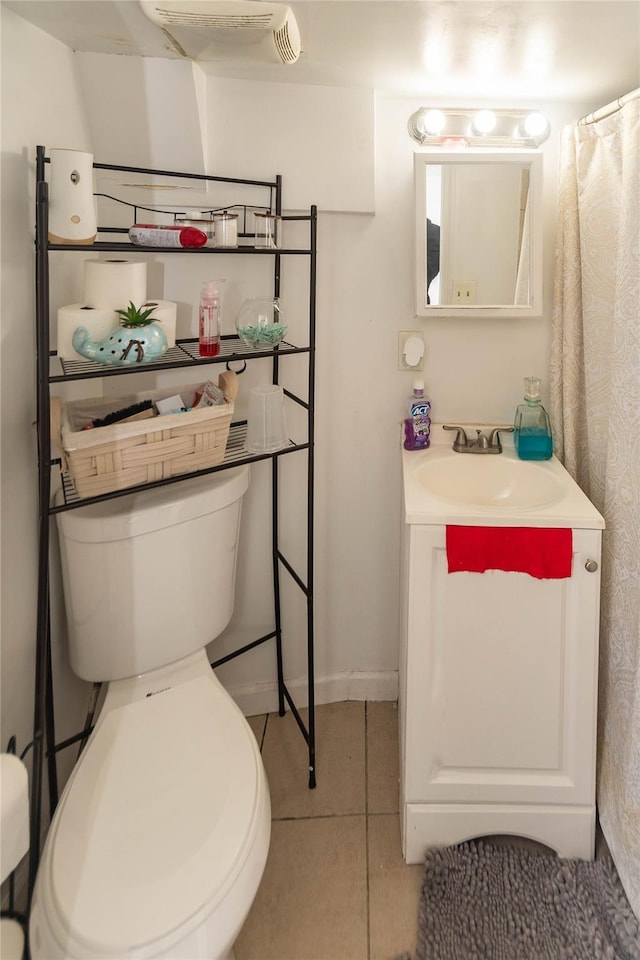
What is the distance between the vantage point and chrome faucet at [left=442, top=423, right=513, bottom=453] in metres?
1.74

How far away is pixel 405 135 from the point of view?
1.66 meters

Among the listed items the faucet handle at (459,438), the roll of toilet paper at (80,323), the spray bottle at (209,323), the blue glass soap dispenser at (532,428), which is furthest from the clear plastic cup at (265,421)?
the blue glass soap dispenser at (532,428)

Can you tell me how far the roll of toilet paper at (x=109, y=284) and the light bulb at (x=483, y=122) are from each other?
0.99 metres

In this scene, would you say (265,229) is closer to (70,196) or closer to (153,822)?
(70,196)

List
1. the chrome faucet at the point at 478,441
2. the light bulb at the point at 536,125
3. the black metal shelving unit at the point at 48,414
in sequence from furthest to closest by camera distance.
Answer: the chrome faucet at the point at 478,441 → the light bulb at the point at 536,125 → the black metal shelving unit at the point at 48,414

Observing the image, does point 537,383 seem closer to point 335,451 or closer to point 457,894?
point 335,451

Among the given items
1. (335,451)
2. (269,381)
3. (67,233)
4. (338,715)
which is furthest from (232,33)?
(338,715)

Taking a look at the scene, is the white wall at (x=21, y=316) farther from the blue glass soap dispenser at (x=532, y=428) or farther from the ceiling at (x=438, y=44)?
the blue glass soap dispenser at (x=532, y=428)

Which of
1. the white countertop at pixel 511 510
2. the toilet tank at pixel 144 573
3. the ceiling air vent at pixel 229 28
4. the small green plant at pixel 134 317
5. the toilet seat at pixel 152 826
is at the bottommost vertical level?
the toilet seat at pixel 152 826

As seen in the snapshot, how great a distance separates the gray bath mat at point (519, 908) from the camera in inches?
49.7

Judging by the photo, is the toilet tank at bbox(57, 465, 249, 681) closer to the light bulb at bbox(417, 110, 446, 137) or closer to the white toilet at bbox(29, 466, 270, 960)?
the white toilet at bbox(29, 466, 270, 960)

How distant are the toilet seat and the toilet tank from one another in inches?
4.9

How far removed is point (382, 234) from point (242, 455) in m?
0.77

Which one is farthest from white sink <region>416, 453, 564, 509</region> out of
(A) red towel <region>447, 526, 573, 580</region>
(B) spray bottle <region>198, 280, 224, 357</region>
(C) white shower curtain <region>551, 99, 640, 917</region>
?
(B) spray bottle <region>198, 280, 224, 357</region>
